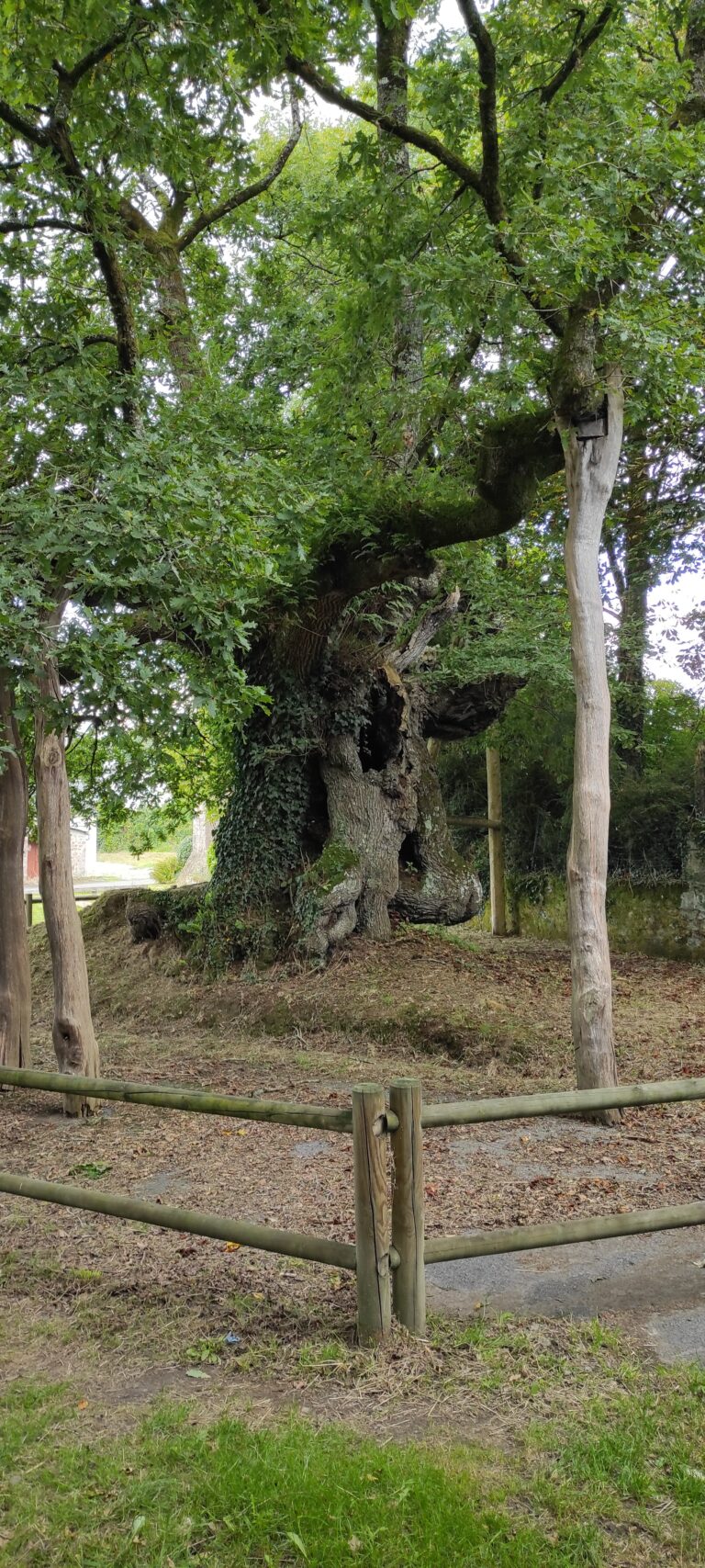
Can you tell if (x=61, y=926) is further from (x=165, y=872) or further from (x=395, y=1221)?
(x=165, y=872)

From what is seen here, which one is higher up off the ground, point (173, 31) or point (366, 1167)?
point (173, 31)

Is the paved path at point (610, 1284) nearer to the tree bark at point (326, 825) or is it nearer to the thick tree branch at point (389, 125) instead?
the tree bark at point (326, 825)

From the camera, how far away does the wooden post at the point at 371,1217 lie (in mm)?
3676

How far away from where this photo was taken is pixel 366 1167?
3.70 metres

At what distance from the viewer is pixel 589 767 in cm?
737

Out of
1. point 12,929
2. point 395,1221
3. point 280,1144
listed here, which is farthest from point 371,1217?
point 12,929

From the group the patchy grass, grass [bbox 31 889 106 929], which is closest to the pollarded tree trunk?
grass [bbox 31 889 106 929]

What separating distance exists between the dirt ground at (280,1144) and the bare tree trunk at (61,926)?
1.53 feet

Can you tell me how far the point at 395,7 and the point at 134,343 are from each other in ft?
10.2

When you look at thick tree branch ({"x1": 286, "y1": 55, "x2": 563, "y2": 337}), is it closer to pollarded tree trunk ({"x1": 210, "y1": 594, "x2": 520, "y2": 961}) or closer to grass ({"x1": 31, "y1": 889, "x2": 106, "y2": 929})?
pollarded tree trunk ({"x1": 210, "y1": 594, "x2": 520, "y2": 961})

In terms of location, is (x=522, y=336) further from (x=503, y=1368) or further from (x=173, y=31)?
(x=503, y=1368)

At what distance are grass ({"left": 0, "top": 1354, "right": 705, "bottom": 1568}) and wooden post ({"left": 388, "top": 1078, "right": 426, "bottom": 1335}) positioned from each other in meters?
0.63

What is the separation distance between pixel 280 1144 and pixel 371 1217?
11.2 ft

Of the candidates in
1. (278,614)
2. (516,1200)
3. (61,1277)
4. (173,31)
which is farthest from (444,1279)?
(278,614)
